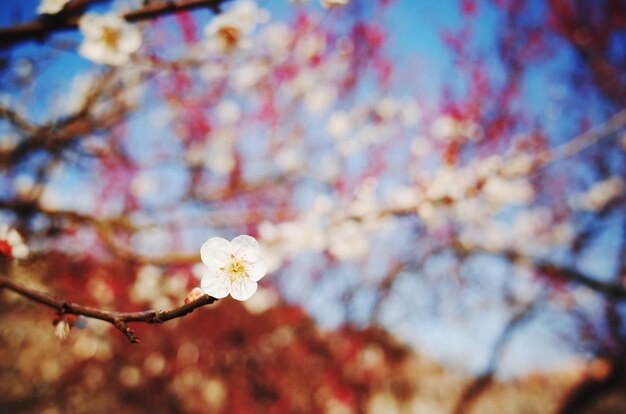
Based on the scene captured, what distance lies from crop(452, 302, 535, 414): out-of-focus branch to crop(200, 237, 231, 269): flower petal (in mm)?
9661

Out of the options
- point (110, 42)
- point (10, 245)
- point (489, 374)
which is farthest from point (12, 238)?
point (489, 374)

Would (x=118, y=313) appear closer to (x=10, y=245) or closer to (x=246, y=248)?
(x=246, y=248)

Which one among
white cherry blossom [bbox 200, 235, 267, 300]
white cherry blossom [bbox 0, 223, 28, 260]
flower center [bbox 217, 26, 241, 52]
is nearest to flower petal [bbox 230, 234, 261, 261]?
white cherry blossom [bbox 200, 235, 267, 300]

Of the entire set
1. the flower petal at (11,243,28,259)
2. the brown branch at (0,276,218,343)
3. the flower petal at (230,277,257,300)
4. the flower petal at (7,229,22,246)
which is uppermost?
the flower petal at (230,277,257,300)

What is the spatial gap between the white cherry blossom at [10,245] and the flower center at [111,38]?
129 cm

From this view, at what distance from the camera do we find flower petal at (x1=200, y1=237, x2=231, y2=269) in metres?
1.07

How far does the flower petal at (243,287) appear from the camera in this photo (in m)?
1.09

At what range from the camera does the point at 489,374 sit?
947 cm

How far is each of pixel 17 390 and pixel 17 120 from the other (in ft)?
31.5

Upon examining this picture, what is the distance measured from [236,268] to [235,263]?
0.02 metres

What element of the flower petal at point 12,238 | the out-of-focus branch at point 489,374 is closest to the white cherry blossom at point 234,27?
the flower petal at point 12,238

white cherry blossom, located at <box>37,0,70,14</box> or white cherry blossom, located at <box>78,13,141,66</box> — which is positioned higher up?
white cherry blossom, located at <box>37,0,70,14</box>

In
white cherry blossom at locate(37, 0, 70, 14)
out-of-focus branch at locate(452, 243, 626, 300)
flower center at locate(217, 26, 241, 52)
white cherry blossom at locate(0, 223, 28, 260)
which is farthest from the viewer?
out-of-focus branch at locate(452, 243, 626, 300)

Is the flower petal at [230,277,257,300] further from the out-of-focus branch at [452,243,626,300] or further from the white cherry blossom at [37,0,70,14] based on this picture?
the out-of-focus branch at [452,243,626,300]
